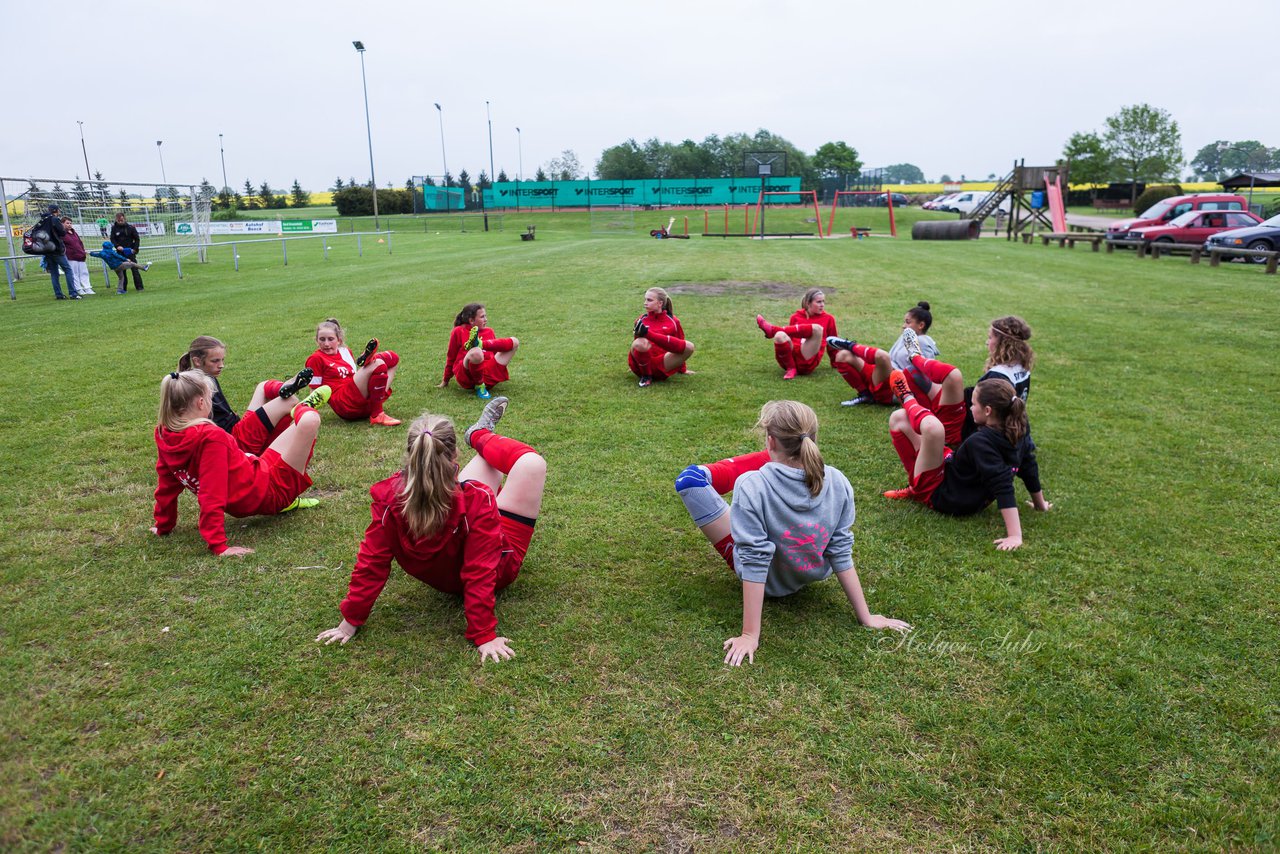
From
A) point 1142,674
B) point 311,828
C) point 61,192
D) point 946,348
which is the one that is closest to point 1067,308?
point 946,348

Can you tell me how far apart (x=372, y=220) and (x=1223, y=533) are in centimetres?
6288

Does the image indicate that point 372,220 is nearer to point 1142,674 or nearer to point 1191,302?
point 1191,302

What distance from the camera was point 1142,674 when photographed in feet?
11.6

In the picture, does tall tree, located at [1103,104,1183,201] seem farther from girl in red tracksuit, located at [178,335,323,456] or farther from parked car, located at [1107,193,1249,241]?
girl in red tracksuit, located at [178,335,323,456]

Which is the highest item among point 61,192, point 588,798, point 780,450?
point 61,192

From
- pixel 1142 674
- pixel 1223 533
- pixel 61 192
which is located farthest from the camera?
pixel 61 192

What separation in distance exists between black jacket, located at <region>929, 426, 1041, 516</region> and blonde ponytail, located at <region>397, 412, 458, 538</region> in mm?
3403

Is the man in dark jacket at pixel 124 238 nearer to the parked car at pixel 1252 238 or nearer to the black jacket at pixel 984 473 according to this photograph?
the black jacket at pixel 984 473

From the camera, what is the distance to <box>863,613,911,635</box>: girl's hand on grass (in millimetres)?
3949

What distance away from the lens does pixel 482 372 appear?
864cm

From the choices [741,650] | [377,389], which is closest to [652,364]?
[377,389]

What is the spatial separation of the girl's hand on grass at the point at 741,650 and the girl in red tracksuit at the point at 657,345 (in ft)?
17.9

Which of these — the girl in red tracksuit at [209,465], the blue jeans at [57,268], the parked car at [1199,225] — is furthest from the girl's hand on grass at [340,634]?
the parked car at [1199,225]

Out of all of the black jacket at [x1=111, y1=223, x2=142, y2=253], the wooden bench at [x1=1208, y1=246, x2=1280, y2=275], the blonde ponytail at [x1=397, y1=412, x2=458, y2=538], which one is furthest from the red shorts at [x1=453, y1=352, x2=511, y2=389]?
the wooden bench at [x1=1208, y1=246, x2=1280, y2=275]
